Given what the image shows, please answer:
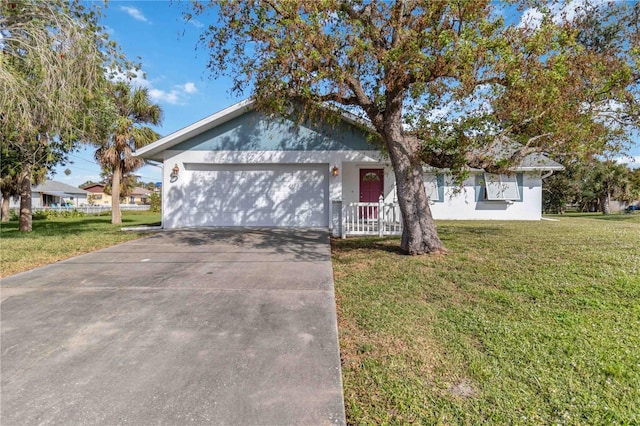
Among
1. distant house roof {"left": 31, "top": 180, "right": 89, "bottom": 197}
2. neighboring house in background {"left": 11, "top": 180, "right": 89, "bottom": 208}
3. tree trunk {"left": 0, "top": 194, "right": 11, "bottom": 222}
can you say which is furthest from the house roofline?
distant house roof {"left": 31, "top": 180, "right": 89, "bottom": 197}

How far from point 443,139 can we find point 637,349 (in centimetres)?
451

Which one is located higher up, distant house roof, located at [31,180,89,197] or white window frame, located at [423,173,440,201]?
distant house roof, located at [31,180,89,197]

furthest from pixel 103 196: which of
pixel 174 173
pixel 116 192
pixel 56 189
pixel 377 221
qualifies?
pixel 377 221

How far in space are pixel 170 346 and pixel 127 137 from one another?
1575cm

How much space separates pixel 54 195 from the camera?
133ft

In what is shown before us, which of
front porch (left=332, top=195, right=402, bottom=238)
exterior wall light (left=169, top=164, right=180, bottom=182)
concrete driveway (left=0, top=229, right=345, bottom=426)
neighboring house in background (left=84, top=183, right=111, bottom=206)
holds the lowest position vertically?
concrete driveway (left=0, top=229, right=345, bottom=426)

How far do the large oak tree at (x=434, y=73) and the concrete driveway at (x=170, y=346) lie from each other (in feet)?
10.9

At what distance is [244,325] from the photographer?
11.8 ft

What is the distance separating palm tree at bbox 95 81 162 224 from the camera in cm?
1572

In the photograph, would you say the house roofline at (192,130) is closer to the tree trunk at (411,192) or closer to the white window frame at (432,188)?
the tree trunk at (411,192)

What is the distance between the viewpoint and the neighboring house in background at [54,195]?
37.5 m

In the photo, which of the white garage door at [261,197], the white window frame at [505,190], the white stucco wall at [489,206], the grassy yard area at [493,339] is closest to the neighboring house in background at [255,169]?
the white garage door at [261,197]

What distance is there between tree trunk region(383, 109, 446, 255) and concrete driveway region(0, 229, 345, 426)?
83.0 inches

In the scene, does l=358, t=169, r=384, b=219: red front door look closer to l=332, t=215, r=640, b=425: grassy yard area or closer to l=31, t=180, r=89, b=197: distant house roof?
l=332, t=215, r=640, b=425: grassy yard area
